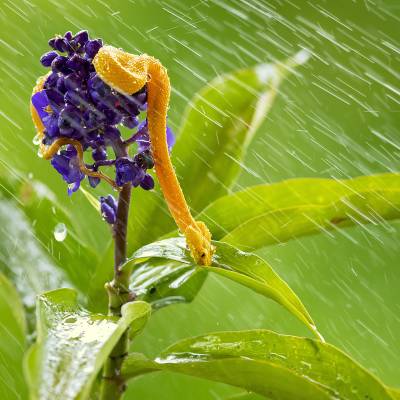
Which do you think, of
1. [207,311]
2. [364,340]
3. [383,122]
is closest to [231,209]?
[207,311]

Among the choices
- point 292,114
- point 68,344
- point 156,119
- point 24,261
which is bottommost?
point 292,114

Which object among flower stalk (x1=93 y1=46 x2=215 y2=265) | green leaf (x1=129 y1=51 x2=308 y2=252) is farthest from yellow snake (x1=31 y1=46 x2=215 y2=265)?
green leaf (x1=129 y1=51 x2=308 y2=252)

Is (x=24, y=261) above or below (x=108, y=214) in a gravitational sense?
below

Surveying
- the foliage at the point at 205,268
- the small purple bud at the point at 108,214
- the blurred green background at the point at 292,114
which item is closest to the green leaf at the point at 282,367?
the foliage at the point at 205,268

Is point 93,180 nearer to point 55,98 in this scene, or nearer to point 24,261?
point 55,98

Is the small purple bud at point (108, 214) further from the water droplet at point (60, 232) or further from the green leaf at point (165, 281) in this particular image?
the water droplet at point (60, 232)

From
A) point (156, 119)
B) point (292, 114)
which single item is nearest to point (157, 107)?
point (156, 119)

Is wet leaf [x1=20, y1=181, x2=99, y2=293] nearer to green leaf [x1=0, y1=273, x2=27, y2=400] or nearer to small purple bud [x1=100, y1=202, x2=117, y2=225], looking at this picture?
green leaf [x1=0, y1=273, x2=27, y2=400]
